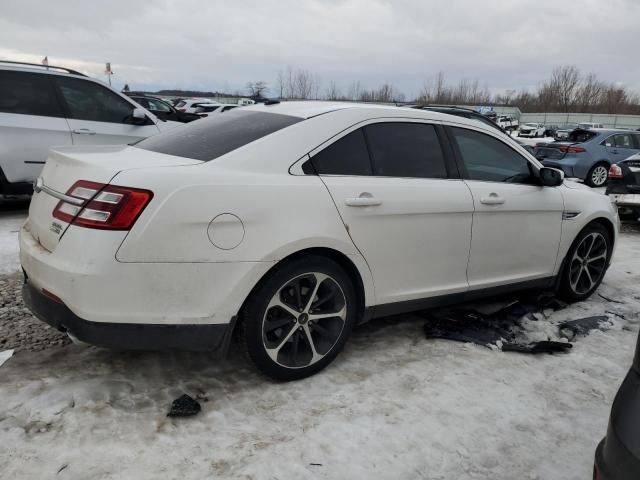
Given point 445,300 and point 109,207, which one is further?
point 445,300

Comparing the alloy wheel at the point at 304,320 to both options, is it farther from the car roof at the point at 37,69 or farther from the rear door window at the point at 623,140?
the rear door window at the point at 623,140

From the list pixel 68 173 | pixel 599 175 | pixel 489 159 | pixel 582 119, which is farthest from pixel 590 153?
pixel 582 119

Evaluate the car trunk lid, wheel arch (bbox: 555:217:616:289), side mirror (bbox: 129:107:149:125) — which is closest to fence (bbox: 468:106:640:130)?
side mirror (bbox: 129:107:149:125)

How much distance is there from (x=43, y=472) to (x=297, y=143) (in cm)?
201

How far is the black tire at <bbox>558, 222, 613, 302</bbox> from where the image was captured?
461 cm

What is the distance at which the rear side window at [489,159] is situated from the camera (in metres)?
3.89

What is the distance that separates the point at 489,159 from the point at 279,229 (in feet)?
6.62

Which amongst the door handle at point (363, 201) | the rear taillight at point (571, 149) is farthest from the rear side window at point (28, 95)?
the rear taillight at point (571, 149)

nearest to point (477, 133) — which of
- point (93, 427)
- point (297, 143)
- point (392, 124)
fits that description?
point (392, 124)

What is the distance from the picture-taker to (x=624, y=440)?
1625 mm

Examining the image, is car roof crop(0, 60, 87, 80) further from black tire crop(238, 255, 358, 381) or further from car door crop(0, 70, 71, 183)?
black tire crop(238, 255, 358, 381)

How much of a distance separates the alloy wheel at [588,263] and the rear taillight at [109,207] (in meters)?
3.66

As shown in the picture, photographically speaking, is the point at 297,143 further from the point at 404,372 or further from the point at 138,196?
the point at 404,372

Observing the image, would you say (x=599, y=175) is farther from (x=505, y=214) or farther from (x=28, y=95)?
(x=28, y=95)
